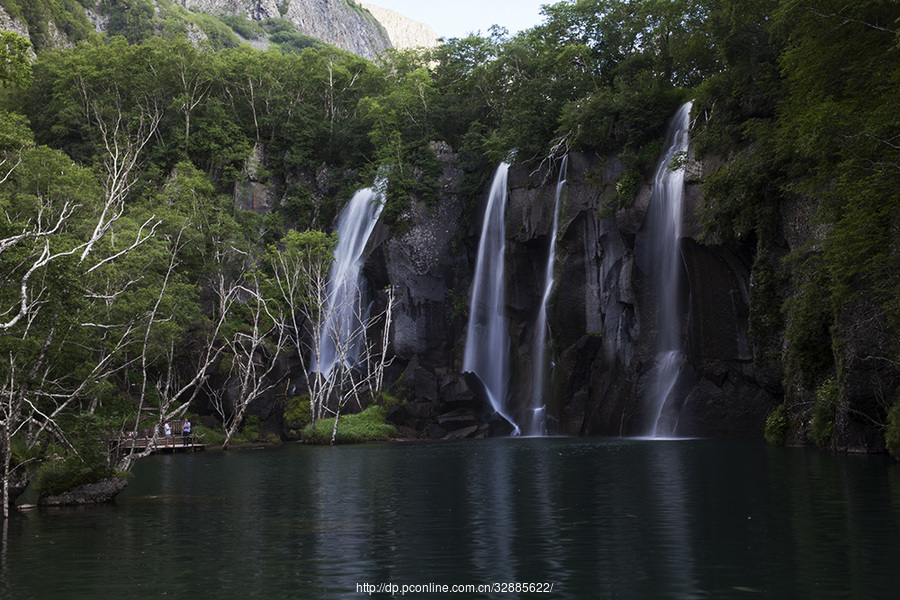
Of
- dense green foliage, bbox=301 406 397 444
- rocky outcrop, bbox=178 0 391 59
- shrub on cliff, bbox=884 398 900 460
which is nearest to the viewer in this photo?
shrub on cliff, bbox=884 398 900 460

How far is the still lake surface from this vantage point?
26.4ft

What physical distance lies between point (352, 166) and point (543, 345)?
2479cm

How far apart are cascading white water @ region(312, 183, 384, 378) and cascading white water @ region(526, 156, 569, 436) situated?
1186 centimetres

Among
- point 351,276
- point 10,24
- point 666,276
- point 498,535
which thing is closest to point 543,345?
point 666,276

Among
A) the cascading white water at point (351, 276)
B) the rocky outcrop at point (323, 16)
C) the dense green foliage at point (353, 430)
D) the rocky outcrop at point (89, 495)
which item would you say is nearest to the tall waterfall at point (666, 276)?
the dense green foliage at point (353, 430)

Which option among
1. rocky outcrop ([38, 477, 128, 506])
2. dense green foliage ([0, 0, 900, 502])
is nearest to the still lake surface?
rocky outcrop ([38, 477, 128, 506])

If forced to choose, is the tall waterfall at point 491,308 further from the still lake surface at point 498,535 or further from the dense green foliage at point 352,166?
the still lake surface at point 498,535

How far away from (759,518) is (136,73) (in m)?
57.4

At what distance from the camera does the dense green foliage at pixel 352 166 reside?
18328 mm

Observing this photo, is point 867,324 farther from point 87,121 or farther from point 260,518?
point 87,121

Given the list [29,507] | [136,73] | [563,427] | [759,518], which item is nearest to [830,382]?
[759,518]

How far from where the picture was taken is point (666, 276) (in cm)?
3578

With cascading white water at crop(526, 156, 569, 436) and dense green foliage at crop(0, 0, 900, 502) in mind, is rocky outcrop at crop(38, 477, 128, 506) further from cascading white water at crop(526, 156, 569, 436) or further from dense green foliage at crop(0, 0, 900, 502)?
cascading white water at crop(526, 156, 569, 436)

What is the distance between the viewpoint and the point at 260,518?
13.6 m
